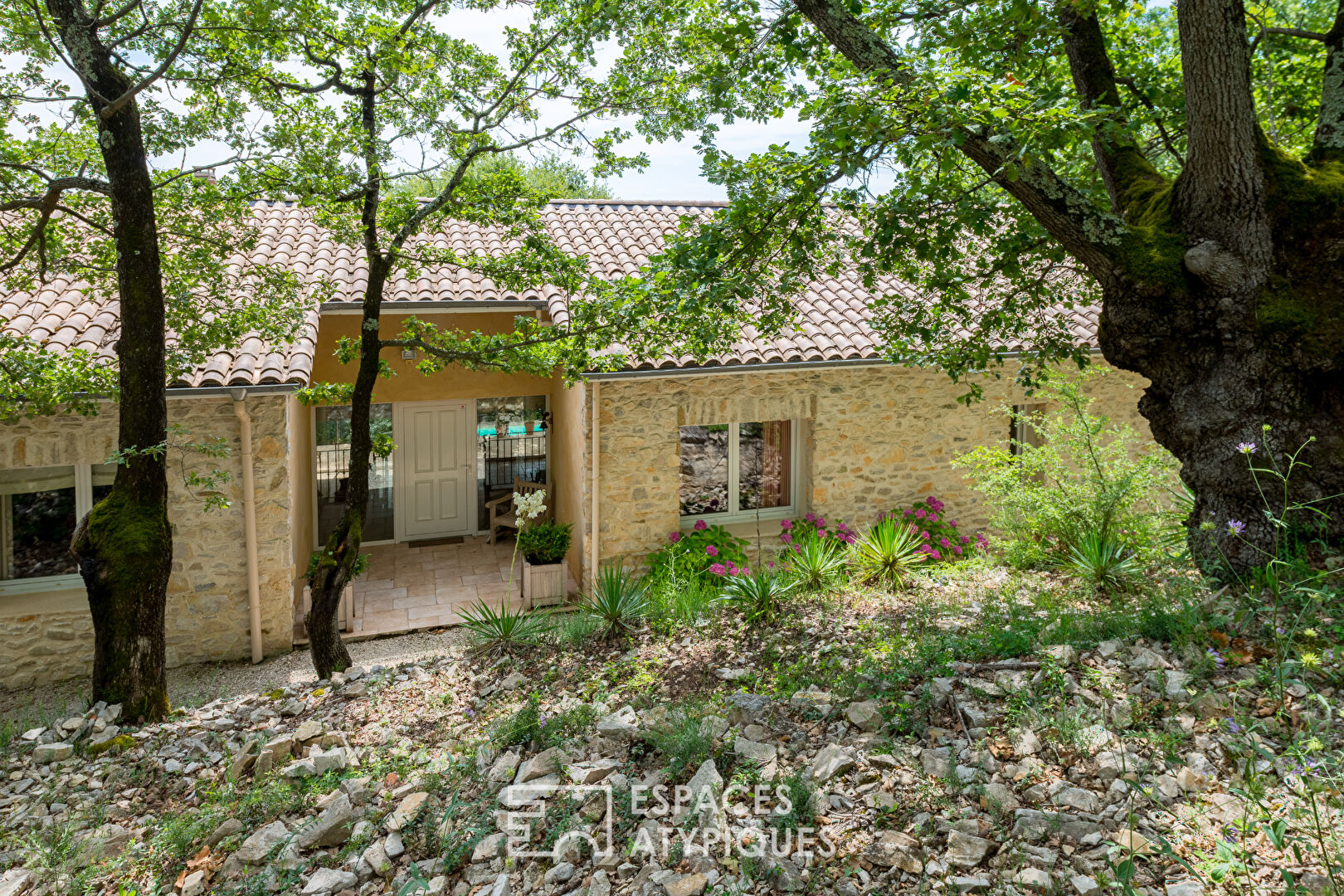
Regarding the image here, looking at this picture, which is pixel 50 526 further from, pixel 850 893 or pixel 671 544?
pixel 850 893

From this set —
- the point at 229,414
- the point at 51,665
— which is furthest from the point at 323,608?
the point at 51,665

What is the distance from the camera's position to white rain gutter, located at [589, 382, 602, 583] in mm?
7793

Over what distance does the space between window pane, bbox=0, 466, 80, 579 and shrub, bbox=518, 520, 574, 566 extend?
415 cm

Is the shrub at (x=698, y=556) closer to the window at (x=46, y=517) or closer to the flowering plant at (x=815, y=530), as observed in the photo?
the flowering plant at (x=815, y=530)

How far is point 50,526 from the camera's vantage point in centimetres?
710

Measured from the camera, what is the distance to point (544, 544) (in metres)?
8.58

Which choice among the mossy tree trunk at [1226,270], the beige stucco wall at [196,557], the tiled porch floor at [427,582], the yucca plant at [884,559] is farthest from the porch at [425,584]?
the mossy tree trunk at [1226,270]

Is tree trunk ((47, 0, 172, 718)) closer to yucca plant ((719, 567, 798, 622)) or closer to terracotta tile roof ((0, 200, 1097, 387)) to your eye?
terracotta tile roof ((0, 200, 1097, 387))

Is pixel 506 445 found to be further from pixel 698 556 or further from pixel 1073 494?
pixel 1073 494

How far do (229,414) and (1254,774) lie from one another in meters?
7.44

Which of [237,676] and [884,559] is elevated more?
[884,559]

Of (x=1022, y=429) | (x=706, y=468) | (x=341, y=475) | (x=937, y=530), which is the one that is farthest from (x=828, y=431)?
(x=341, y=475)

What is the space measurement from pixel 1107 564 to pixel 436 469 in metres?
8.52

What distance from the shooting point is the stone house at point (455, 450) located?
6.84 m
